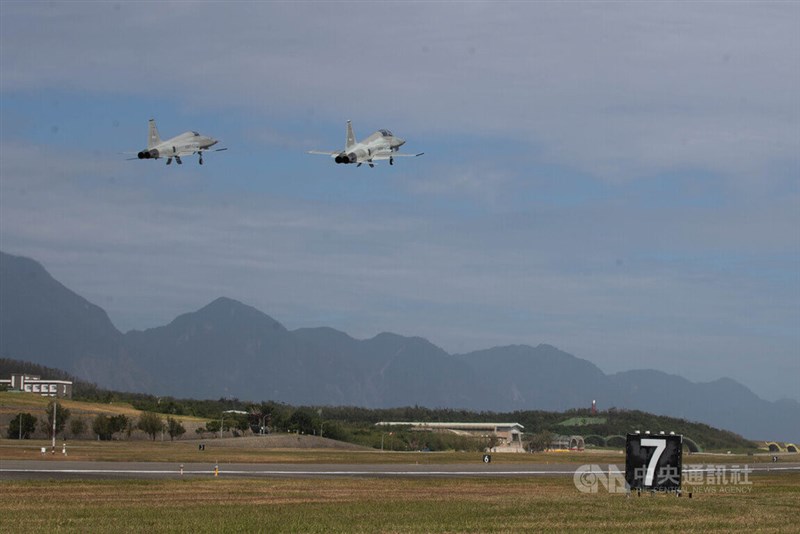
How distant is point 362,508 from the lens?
44.1 metres

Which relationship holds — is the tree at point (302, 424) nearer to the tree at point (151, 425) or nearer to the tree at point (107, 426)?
the tree at point (151, 425)

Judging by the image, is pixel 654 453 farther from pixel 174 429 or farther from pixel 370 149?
pixel 174 429

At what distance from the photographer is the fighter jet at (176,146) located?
7331 cm

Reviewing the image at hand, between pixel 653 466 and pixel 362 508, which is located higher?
pixel 653 466

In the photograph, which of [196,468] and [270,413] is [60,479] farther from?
[270,413]

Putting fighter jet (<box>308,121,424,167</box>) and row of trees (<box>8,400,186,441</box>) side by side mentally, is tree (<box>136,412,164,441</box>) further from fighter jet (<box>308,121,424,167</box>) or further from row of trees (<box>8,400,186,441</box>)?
fighter jet (<box>308,121,424,167</box>)

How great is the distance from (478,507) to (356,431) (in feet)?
493

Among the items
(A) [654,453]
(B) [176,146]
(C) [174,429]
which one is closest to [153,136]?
(B) [176,146]

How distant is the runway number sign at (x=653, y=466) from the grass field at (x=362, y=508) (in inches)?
28.2

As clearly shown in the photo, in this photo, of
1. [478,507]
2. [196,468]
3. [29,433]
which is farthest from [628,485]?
[29,433]

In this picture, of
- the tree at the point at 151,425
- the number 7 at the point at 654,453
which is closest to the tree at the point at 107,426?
the tree at the point at 151,425

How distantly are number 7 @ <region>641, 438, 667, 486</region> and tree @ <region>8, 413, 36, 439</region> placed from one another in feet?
363

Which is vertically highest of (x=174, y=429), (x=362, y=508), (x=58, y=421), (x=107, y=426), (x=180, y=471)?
(x=58, y=421)

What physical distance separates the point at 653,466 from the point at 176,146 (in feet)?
134
